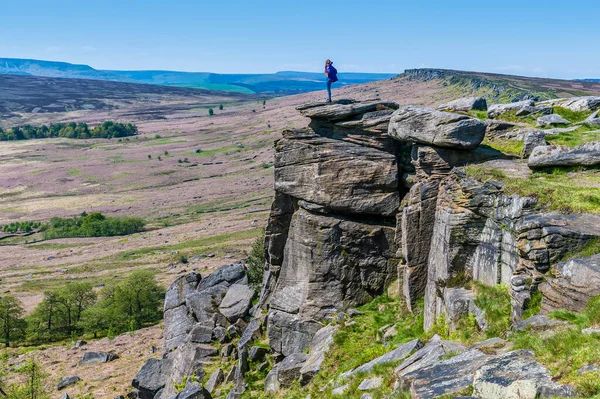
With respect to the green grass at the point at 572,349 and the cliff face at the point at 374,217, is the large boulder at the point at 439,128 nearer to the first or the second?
the cliff face at the point at 374,217

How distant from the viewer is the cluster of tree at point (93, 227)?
12194 cm

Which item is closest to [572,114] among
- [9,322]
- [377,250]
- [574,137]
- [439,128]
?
[574,137]

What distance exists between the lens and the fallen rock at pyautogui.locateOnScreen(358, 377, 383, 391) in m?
19.3

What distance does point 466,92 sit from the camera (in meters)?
188

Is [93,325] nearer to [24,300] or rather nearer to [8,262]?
[24,300]

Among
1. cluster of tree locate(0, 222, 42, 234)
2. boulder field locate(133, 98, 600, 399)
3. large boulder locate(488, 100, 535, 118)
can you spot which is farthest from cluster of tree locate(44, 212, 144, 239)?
large boulder locate(488, 100, 535, 118)

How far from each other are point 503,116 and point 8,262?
9760 cm

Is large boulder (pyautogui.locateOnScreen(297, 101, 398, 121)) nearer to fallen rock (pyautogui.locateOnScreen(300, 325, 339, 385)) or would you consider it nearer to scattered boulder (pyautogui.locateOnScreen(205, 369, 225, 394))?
fallen rock (pyautogui.locateOnScreen(300, 325, 339, 385))

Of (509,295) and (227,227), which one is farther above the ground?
(509,295)

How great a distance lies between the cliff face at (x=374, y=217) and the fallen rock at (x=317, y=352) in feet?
6.20

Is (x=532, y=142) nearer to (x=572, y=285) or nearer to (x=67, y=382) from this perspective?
(x=572, y=285)

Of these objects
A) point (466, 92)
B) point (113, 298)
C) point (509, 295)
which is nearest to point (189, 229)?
point (113, 298)

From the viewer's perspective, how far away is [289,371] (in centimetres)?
2817

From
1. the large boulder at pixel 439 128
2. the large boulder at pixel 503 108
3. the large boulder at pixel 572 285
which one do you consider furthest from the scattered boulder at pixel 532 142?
the large boulder at pixel 572 285
